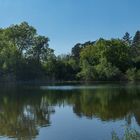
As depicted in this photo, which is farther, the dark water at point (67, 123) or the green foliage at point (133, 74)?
the green foliage at point (133, 74)

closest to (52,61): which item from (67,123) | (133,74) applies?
(133,74)

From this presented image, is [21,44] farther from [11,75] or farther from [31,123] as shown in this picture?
[31,123]

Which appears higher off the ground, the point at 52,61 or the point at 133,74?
the point at 52,61

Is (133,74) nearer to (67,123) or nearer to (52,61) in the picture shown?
(52,61)

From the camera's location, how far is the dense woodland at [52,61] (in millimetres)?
89625

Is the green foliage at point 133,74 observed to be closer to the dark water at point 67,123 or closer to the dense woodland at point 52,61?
the dense woodland at point 52,61

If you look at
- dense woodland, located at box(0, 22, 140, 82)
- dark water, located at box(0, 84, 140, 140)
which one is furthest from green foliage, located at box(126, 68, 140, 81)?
dark water, located at box(0, 84, 140, 140)

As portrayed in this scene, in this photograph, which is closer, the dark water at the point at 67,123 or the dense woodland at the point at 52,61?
the dark water at the point at 67,123

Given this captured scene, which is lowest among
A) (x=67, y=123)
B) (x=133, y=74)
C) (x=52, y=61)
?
(x=67, y=123)

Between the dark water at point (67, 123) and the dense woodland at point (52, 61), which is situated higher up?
the dense woodland at point (52, 61)

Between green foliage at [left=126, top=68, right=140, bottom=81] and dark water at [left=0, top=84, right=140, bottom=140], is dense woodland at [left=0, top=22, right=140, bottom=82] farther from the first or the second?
dark water at [left=0, top=84, right=140, bottom=140]

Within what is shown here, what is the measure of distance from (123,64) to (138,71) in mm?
5972

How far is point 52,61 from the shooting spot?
316ft

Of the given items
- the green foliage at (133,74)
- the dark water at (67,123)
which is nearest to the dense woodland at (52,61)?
the green foliage at (133,74)
